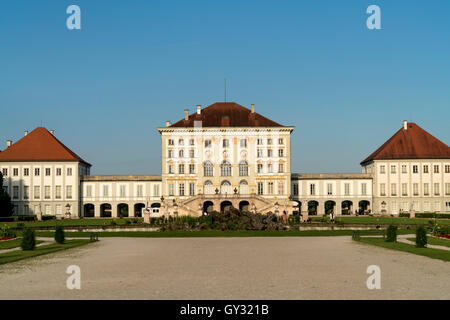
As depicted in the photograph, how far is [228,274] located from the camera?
54.3ft

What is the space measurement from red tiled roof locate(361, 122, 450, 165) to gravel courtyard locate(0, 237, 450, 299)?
162ft

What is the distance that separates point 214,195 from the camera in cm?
6406

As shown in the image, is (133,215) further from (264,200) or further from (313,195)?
(313,195)

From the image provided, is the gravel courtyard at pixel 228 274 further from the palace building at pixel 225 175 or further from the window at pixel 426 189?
the window at pixel 426 189

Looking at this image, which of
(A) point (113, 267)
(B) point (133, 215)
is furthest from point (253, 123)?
(A) point (113, 267)

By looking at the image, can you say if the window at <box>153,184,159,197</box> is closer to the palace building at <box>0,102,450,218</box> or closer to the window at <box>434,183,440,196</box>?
the palace building at <box>0,102,450,218</box>

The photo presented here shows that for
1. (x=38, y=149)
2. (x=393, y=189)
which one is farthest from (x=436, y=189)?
(x=38, y=149)

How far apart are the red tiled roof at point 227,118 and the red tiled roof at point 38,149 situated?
15.1 m

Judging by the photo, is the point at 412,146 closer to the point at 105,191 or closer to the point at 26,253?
the point at 105,191

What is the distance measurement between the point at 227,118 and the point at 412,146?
80.8ft

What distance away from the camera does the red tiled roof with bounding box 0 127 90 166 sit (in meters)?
71.0

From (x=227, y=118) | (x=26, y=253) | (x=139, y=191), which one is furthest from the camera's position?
(x=139, y=191)

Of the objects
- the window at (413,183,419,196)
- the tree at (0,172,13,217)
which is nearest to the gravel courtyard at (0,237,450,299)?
the tree at (0,172,13,217)
